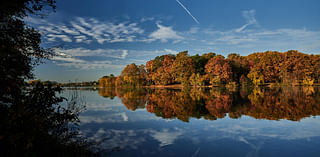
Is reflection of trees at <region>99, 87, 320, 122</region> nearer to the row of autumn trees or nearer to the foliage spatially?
the foliage

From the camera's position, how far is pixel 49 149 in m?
4.66

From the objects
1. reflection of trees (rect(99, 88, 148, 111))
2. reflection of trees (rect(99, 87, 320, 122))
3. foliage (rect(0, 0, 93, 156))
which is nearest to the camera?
foliage (rect(0, 0, 93, 156))

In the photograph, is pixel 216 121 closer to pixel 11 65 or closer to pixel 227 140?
pixel 227 140

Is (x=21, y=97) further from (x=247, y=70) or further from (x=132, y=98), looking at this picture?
(x=247, y=70)

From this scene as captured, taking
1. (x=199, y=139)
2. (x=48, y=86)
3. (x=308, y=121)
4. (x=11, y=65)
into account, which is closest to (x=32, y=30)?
(x=11, y=65)

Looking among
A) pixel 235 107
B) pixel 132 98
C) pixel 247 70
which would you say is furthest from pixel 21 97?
pixel 247 70

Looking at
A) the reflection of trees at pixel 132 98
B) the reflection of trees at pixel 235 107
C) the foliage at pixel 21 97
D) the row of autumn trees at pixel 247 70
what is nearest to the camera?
the foliage at pixel 21 97

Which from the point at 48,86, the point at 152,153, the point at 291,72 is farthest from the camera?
the point at 291,72

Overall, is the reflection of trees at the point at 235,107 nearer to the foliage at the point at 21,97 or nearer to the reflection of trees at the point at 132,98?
the reflection of trees at the point at 132,98

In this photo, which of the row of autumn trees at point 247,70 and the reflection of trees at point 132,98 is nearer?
the reflection of trees at point 132,98

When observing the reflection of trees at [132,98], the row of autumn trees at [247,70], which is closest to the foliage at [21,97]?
the reflection of trees at [132,98]

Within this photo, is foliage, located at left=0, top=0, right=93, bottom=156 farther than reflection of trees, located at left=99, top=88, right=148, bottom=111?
No

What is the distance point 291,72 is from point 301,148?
66.4 meters

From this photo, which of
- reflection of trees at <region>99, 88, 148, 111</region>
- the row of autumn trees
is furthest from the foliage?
the row of autumn trees
